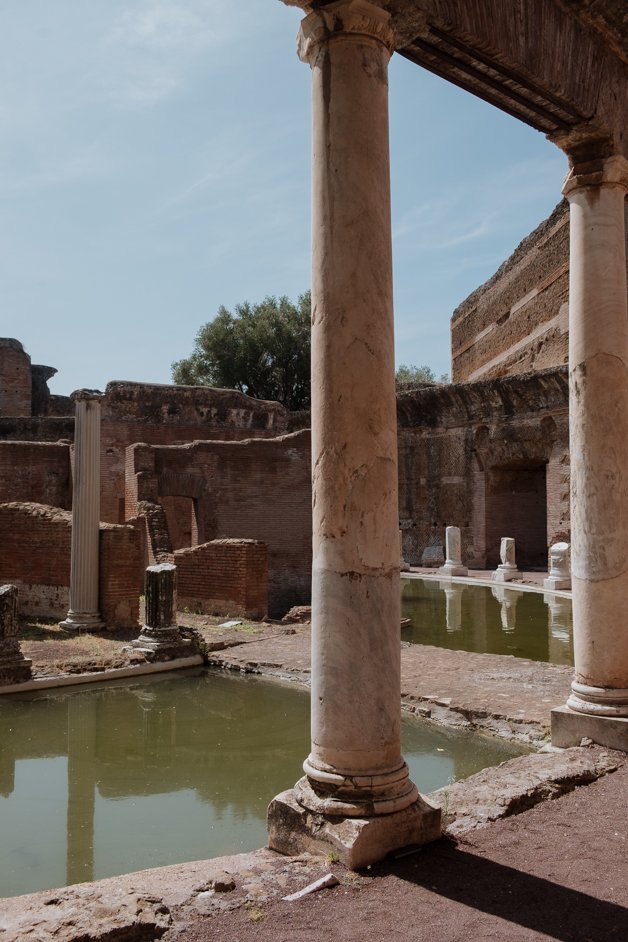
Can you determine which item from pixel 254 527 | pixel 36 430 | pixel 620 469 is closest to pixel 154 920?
pixel 620 469

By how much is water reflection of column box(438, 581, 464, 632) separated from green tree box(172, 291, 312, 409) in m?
19.8

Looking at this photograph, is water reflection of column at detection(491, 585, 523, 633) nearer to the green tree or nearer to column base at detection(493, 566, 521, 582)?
column base at detection(493, 566, 521, 582)

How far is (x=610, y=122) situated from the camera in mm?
5020

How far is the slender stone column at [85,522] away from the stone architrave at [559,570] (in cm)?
1053

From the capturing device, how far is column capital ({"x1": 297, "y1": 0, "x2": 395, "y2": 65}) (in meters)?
3.40

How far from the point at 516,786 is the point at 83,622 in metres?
9.01

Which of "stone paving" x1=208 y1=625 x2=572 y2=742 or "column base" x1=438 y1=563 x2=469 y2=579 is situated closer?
"stone paving" x1=208 y1=625 x2=572 y2=742

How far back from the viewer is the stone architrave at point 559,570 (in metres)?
18.0

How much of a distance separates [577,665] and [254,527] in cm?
1342

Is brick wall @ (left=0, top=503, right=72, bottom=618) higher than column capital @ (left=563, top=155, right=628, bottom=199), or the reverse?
column capital @ (left=563, top=155, right=628, bottom=199)

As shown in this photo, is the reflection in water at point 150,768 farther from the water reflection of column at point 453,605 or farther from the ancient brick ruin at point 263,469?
the water reflection of column at point 453,605

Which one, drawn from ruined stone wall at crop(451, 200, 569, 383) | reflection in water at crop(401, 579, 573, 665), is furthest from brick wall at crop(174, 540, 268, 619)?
ruined stone wall at crop(451, 200, 569, 383)

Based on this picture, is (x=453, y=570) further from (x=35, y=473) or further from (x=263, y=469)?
(x=35, y=473)

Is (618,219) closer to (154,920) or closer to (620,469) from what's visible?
(620,469)
